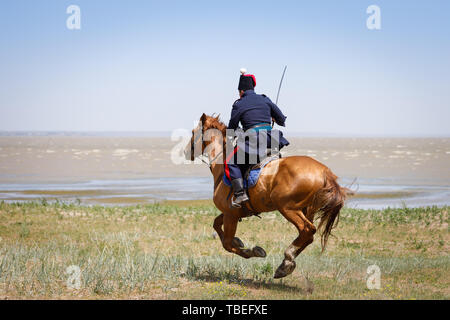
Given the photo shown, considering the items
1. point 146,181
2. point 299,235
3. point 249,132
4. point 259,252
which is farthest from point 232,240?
point 146,181

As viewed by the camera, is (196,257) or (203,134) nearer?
(203,134)

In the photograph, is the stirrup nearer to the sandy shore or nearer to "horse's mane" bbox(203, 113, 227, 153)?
"horse's mane" bbox(203, 113, 227, 153)

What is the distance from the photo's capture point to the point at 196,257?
40.9ft

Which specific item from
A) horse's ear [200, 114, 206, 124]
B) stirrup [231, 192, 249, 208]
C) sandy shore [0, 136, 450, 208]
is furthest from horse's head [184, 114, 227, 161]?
sandy shore [0, 136, 450, 208]

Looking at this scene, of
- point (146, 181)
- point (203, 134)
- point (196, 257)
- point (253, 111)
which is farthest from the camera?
point (146, 181)

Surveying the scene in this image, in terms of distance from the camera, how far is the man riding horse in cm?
836

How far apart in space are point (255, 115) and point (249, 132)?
0.34m

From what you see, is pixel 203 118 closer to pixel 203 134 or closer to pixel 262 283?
pixel 203 134

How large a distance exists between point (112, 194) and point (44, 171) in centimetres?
1666

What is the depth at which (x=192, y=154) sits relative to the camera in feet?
30.7

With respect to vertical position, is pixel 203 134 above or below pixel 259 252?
above

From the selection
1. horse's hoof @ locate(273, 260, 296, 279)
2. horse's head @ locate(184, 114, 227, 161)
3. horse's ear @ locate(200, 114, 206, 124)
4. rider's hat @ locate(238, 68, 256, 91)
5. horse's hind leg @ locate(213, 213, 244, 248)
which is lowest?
horse's hoof @ locate(273, 260, 296, 279)

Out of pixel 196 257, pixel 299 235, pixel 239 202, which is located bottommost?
pixel 196 257

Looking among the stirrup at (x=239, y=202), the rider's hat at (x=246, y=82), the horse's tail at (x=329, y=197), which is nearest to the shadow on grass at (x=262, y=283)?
the horse's tail at (x=329, y=197)
